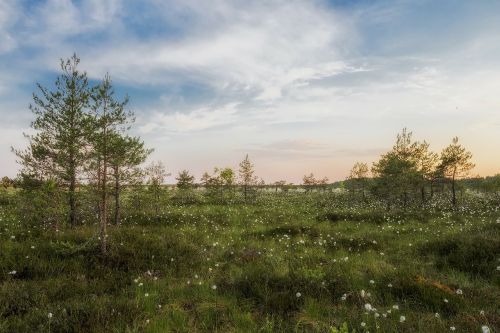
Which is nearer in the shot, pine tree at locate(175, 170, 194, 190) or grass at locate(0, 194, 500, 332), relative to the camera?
grass at locate(0, 194, 500, 332)

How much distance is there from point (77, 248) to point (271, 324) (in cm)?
603

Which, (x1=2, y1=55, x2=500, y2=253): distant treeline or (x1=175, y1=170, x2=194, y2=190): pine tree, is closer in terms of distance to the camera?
(x1=2, y1=55, x2=500, y2=253): distant treeline

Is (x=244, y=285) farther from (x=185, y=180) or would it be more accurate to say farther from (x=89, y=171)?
(x=185, y=180)

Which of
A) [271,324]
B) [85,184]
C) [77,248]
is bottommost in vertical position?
[271,324]

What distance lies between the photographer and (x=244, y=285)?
754 cm

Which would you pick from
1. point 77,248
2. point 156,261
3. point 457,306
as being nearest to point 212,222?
point 156,261

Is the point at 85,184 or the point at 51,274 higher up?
the point at 85,184

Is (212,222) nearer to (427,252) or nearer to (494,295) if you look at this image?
(427,252)

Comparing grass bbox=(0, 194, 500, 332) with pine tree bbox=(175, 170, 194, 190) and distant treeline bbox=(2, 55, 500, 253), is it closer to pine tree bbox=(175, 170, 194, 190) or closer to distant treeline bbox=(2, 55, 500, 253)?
distant treeline bbox=(2, 55, 500, 253)

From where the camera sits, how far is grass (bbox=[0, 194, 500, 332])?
566cm

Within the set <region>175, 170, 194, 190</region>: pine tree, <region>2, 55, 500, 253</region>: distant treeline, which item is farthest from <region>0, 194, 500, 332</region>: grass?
<region>175, 170, 194, 190</region>: pine tree

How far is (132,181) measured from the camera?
553 inches

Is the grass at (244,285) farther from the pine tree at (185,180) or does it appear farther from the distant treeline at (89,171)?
the pine tree at (185,180)

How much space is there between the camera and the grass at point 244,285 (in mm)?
5664
